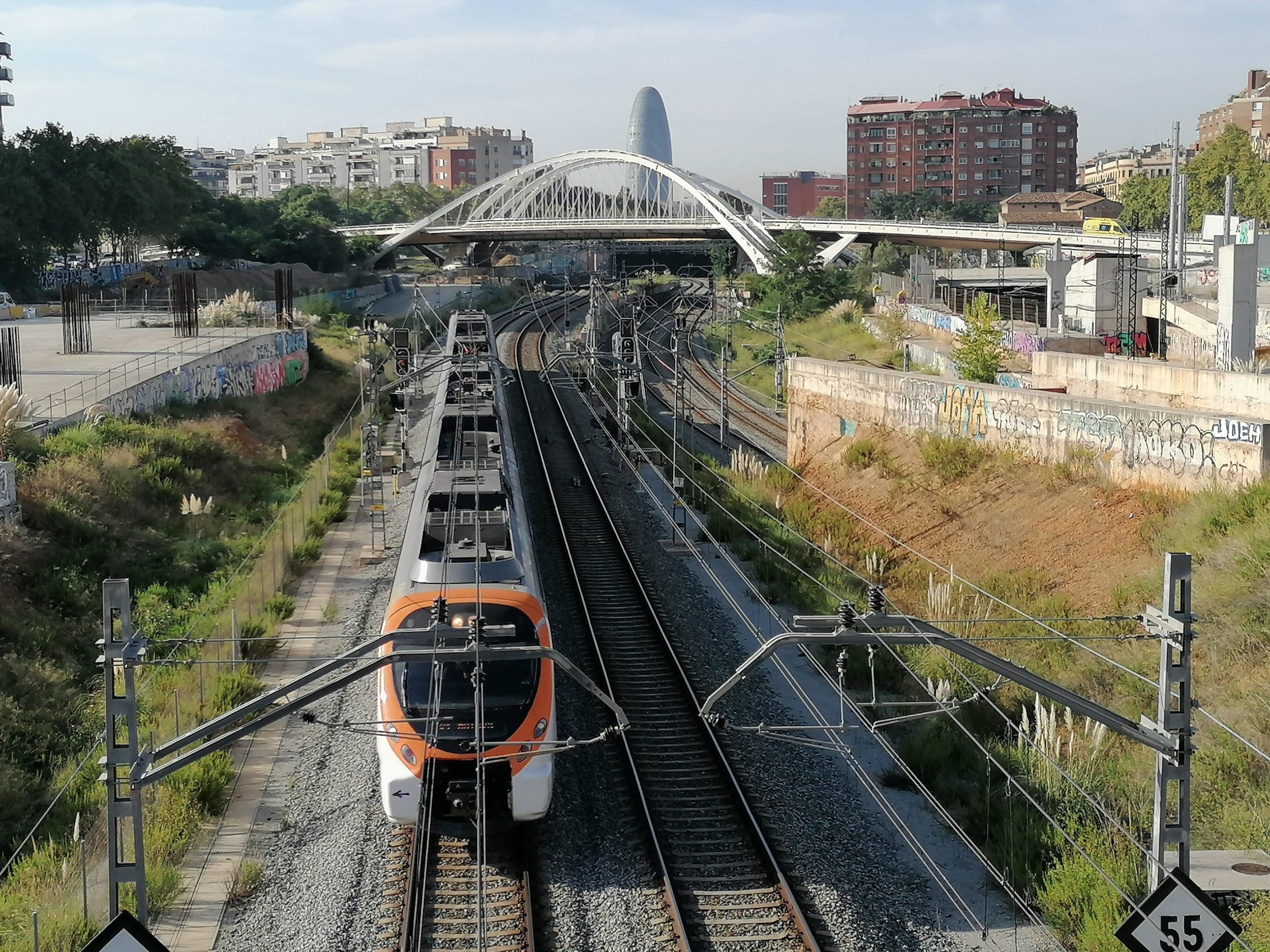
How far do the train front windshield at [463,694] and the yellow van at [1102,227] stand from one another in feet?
229

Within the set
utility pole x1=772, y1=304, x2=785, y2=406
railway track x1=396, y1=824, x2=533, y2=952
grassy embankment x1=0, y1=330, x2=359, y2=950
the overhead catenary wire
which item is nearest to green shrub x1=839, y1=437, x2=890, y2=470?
the overhead catenary wire

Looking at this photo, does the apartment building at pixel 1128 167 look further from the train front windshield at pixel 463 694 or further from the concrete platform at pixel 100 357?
the train front windshield at pixel 463 694

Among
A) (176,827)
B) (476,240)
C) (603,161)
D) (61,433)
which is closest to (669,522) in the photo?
(61,433)

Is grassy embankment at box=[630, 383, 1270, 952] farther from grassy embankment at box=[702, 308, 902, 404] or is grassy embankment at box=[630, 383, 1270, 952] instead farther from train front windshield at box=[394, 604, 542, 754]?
grassy embankment at box=[702, 308, 902, 404]

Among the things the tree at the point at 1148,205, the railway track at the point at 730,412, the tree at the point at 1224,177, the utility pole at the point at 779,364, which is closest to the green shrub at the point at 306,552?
the railway track at the point at 730,412

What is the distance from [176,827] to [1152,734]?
10303 millimetres

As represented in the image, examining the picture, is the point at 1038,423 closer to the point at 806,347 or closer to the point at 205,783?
the point at 205,783

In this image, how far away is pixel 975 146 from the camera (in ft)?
532

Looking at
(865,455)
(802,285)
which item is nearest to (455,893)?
(865,455)

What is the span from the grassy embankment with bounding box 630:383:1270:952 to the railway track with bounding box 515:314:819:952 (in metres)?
2.47

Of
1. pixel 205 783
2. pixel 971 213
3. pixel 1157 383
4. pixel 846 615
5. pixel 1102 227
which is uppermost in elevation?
pixel 971 213

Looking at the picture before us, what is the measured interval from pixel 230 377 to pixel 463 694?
3346cm

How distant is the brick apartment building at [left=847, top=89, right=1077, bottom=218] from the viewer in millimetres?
162000

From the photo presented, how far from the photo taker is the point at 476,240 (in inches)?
5138
